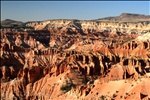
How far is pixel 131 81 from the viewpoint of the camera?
69188mm

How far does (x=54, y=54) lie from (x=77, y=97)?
8772 centimetres

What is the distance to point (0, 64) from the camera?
136 meters

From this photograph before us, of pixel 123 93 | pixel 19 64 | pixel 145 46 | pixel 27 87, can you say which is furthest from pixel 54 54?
pixel 123 93

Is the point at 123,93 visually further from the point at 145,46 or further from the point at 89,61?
the point at 145,46

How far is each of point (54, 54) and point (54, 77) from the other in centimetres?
5322

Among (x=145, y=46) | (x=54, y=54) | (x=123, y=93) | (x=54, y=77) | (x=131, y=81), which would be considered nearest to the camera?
(x=123, y=93)

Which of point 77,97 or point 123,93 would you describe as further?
point 77,97

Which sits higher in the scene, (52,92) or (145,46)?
(145,46)

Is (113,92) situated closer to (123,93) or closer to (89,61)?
(123,93)

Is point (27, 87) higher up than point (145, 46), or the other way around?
point (145, 46)

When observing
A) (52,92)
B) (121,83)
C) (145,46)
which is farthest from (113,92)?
(145,46)

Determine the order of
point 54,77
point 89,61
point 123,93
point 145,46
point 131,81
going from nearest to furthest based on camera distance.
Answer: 1. point 123,93
2. point 131,81
3. point 54,77
4. point 89,61
5. point 145,46

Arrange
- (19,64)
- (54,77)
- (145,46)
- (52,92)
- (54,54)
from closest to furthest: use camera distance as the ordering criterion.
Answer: (52,92), (54,77), (145,46), (19,64), (54,54)

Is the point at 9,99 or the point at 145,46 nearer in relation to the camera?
the point at 9,99
